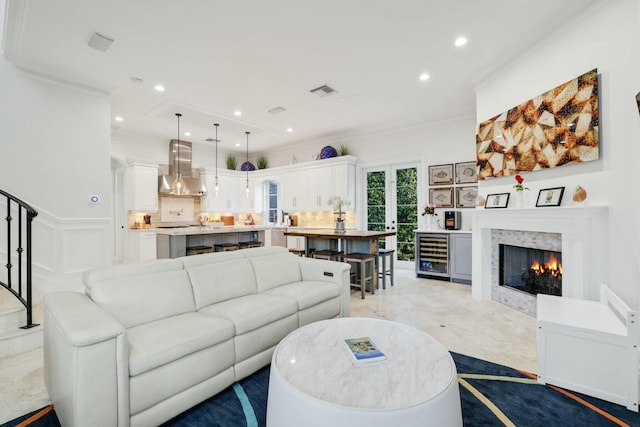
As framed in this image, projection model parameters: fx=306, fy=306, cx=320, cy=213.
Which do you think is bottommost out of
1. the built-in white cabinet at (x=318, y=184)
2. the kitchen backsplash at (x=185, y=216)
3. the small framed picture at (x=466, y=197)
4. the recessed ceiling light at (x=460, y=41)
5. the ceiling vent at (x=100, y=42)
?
the kitchen backsplash at (x=185, y=216)

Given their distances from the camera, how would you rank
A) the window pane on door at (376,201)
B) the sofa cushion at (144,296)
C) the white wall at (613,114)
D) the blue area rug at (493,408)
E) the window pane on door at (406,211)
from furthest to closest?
the window pane on door at (376,201) < the window pane on door at (406,211) < the white wall at (613,114) < the sofa cushion at (144,296) < the blue area rug at (493,408)

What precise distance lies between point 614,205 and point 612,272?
22.7 inches

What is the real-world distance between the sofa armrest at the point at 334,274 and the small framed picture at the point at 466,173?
3.53 m

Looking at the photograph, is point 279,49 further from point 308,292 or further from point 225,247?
point 225,247

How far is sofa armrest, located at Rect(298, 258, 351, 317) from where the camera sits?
320 centimetres

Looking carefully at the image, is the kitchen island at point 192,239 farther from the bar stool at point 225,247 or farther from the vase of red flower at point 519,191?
the vase of red flower at point 519,191

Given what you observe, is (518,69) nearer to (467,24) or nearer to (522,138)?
(522,138)

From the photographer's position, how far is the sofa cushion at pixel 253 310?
7.24 feet

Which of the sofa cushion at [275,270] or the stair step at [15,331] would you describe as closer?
the stair step at [15,331]

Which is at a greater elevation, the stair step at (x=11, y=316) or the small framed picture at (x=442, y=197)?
the small framed picture at (x=442, y=197)

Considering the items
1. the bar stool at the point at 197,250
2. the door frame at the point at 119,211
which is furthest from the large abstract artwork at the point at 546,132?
the door frame at the point at 119,211

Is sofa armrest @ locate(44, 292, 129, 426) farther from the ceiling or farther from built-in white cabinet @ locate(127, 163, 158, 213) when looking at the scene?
built-in white cabinet @ locate(127, 163, 158, 213)

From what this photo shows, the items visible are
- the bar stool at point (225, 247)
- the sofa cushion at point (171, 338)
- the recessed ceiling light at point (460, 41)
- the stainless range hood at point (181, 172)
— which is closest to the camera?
the sofa cushion at point (171, 338)

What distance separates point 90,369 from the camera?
4.76ft
